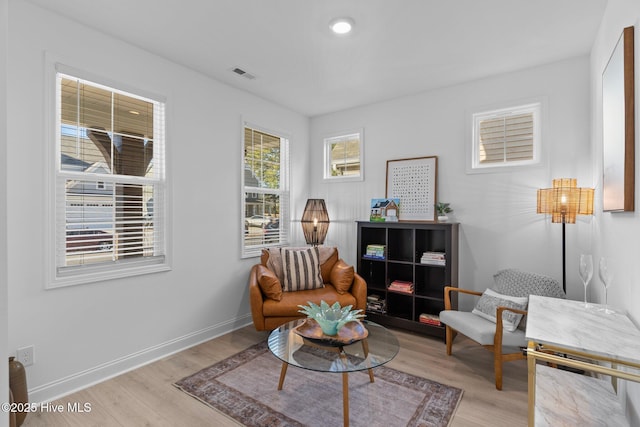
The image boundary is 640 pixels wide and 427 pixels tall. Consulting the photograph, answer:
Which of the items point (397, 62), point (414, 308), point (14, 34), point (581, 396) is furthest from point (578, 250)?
point (14, 34)

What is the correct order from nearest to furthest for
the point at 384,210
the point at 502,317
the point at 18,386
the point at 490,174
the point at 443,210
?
1. the point at 18,386
2. the point at 502,317
3. the point at 490,174
4. the point at 443,210
5. the point at 384,210

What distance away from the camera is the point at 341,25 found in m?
2.32

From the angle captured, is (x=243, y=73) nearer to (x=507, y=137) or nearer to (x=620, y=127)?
(x=507, y=137)

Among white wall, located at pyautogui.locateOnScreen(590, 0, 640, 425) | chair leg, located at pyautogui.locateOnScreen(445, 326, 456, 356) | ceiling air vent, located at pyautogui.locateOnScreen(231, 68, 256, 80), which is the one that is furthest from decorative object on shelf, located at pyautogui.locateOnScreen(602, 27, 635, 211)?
ceiling air vent, located at pyautogui.locateOnScreen(231, 68, 256, 80)

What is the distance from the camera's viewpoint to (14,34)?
→ 6.67ft

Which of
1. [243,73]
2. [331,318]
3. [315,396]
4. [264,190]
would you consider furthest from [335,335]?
[243,73]

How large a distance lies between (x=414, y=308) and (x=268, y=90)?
2.86 meters

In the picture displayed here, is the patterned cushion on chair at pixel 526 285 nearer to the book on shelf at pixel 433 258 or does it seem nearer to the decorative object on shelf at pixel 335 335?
the book on shelf at pixel 433 258

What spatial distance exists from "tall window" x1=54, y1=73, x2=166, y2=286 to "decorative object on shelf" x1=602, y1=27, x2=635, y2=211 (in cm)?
320

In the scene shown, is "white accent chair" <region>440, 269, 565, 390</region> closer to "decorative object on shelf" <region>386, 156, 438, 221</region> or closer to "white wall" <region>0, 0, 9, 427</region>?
"decorative object on shelf" <region>386, 156, 438, 221</region>

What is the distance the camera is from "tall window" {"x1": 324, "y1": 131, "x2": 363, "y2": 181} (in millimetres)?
4242

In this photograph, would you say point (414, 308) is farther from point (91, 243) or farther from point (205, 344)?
point (91, 243)

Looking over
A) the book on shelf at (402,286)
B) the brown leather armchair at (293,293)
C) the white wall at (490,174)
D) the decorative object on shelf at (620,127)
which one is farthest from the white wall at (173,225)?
the decorative object on shelf at (620,127)

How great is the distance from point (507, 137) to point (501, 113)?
26cm
